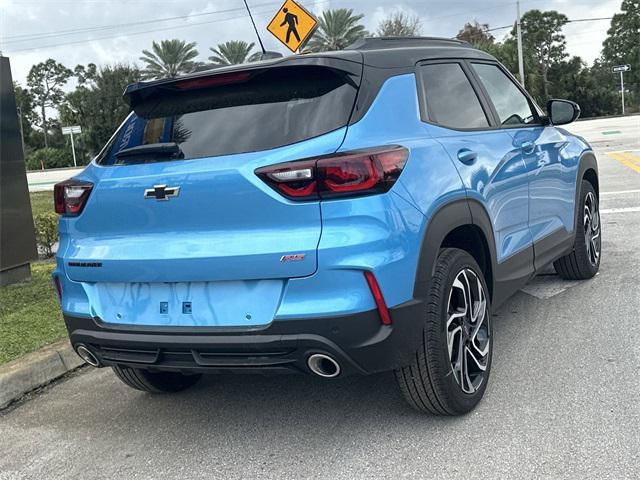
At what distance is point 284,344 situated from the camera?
271 cm

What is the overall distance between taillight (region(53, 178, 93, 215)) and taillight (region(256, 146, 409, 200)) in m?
0.96

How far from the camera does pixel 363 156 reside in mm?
2736

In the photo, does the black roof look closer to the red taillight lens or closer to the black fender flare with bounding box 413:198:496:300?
the red taillight lens

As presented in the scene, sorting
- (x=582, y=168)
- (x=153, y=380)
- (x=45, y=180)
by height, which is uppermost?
(x=582, y=168)

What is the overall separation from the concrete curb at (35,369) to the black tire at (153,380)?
74cm

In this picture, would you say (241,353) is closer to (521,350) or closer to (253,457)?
(253,457)

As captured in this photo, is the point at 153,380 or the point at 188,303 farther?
the point at 153,380

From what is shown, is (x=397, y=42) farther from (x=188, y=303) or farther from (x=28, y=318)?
(x=28, y=318)

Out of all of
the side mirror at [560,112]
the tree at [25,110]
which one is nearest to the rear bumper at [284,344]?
the side mirror at [560,112]

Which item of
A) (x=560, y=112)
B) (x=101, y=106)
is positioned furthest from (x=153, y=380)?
(x=101, y=106)

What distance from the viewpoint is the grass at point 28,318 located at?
4.68 meters

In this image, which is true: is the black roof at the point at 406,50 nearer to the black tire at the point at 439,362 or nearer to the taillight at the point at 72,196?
the black tire at the point at 439,362

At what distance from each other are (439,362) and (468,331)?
42 centimetres

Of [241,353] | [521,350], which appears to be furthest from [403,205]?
[521,350]
